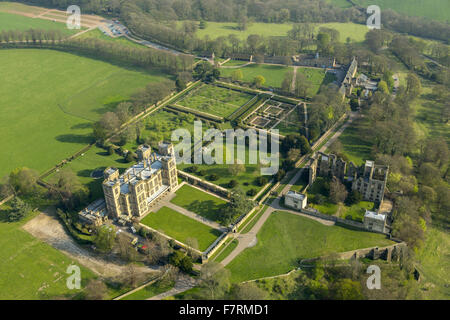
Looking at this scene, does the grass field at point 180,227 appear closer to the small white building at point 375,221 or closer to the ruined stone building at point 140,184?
the ruined stone building at point 140,184

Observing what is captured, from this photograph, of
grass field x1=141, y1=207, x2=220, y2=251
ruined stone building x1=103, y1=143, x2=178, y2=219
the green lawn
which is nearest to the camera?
grass field x1=141, y1=207, x2=220, y2=251

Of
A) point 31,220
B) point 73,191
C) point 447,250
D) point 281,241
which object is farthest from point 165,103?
point 447,250

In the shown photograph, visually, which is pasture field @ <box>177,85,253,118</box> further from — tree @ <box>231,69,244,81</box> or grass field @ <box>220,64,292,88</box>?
grass field @ <box>220,64,292,88</box>

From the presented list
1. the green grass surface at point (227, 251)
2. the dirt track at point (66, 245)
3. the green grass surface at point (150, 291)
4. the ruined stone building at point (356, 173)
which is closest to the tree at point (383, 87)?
the ruined stone building at point (356, 173)

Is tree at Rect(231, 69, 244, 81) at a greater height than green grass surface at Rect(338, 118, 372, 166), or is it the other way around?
tree at Rect(231, 69, 244, 81)
